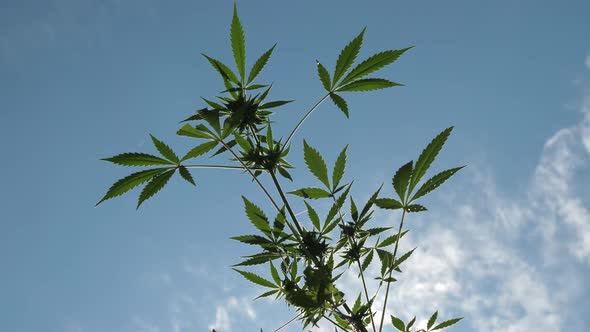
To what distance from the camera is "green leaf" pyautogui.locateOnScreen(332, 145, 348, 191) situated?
98.3 inches

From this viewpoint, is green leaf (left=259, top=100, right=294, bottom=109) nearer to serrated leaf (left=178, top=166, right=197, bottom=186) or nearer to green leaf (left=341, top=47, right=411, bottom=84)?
green leaf (left=341, top=47, right=411, bottom=84)

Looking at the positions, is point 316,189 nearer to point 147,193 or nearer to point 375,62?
point 375,62

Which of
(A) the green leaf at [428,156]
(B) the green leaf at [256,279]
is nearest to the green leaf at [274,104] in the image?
(A) the green leaf at [428,156]

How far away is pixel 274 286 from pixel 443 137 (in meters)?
1.37

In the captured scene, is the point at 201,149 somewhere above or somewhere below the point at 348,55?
below

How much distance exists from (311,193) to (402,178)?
1.87 ft

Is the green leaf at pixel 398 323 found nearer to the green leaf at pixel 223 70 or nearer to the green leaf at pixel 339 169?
the green leaf at pixel 339 169

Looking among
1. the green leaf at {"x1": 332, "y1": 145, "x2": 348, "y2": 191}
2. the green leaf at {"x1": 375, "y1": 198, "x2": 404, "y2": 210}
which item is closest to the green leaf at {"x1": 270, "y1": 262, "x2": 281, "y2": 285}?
the green leaf at {"x1": 332, "y1": 145, "x2": 348, "y2": 191}

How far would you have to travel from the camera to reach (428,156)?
222cm

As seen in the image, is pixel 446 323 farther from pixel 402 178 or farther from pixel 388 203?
pixel 402 178

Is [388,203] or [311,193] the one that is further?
[311,193]

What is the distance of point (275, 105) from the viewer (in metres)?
2.40

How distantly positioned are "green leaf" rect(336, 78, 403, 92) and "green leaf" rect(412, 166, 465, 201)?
0.56 metres

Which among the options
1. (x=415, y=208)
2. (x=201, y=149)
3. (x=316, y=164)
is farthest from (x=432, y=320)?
(x=201, y=149)
